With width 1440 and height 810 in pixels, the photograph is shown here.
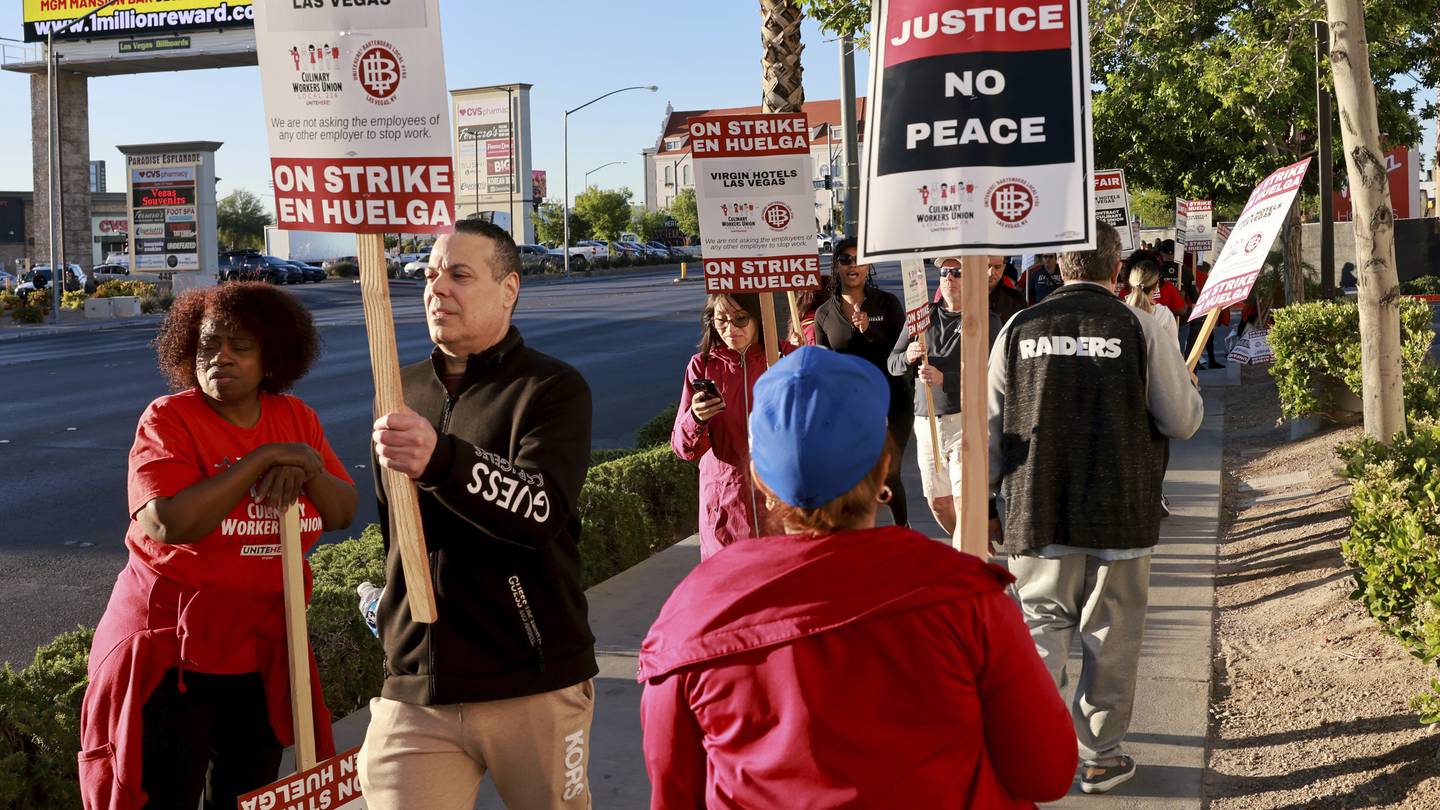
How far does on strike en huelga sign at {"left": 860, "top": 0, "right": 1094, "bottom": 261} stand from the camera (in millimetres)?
3428

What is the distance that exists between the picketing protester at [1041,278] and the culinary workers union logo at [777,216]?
7.83m

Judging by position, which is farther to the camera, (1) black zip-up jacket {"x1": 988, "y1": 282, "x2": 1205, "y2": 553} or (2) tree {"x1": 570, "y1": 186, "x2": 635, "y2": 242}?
(2) tree {"x1": 570, "y1": 186, "x2": 635, "y2": 242}

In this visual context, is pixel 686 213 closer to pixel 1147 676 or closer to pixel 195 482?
pixel 1147 676

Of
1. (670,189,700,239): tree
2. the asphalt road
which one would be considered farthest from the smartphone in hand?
(670,189,700,239): tree

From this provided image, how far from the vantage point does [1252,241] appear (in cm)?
649

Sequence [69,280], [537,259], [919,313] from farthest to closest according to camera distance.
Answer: [537,259], [69,280], [919,313]

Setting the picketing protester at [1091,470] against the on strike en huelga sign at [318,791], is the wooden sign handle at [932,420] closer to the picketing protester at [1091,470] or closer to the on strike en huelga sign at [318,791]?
the picketing protester at [1091,470]

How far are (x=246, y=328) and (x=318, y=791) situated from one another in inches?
45.1

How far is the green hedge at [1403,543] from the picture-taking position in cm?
467

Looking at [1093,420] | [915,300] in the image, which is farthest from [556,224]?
[1093,420]

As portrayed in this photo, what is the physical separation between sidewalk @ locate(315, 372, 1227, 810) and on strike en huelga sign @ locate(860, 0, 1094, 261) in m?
2.19

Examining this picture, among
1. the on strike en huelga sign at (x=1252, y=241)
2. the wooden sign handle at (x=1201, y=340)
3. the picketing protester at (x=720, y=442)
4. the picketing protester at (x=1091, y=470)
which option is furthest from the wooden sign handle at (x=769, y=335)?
the on strike en huelga sign at (x=1252, y=241)

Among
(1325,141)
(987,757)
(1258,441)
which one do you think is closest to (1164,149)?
(1325,141)

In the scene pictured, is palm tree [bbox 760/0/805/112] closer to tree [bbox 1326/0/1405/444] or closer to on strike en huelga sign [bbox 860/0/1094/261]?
tree [bbox 1326/0/1405/444]
